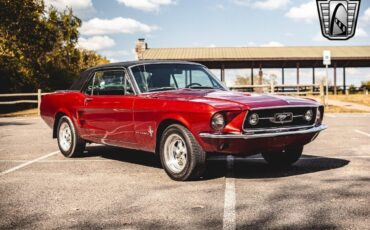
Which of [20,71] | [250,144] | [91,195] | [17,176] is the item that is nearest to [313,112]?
[250,144]

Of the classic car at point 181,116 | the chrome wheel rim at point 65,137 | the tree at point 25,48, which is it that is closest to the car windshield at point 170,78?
the classic car at point 181,116

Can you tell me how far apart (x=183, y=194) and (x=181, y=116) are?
950 mm

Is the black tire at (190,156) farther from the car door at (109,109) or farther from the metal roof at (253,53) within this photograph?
the metal roof at (253,53)

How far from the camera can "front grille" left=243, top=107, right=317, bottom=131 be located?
5160 millimetres

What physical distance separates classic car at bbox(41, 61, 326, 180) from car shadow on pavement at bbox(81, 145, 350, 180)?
11.2 inches

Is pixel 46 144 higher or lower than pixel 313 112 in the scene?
lower

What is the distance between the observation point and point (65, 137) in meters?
7.78

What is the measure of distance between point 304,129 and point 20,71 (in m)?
25.9

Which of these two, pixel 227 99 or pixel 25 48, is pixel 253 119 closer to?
pixel 227 99

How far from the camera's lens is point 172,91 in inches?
238

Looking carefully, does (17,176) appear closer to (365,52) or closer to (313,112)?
(313,112)

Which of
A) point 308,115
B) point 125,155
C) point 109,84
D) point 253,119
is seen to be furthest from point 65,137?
point 308,115

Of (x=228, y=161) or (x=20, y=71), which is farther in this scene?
(x=20, y=71)

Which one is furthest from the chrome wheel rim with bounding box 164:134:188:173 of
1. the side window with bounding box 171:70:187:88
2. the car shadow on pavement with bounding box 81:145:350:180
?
the side window with bounding box 171:70:187:88
